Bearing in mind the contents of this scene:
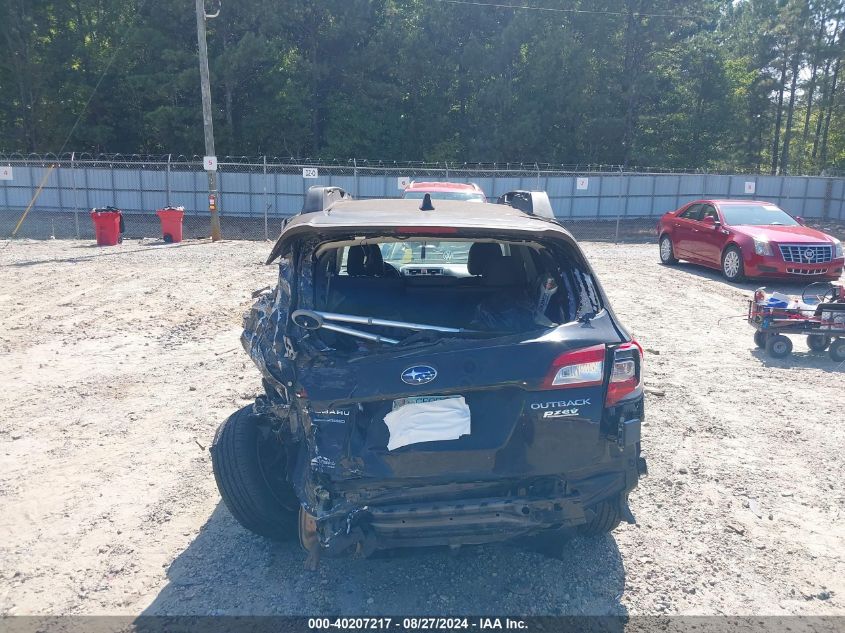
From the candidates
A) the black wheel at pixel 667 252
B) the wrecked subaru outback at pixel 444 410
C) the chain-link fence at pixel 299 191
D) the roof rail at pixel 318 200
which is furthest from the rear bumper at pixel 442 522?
the chain-link fence at pixel 299 191

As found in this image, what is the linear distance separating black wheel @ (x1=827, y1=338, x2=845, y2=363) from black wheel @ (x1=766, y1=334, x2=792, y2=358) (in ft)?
1.42

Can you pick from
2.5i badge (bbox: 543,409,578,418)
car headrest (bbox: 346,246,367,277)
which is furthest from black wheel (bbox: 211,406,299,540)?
2.5i badge (bbox: 543,409,578,418)

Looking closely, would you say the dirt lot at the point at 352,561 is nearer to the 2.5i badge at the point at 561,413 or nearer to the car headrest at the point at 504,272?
the 2.5i badge at the point at 561,413

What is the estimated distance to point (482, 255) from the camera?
4465 mm

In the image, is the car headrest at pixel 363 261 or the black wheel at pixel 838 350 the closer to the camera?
the car headrest at pixel 363 261

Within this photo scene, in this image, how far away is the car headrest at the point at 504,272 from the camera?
4395mm

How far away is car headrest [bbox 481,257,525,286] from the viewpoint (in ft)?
14.4

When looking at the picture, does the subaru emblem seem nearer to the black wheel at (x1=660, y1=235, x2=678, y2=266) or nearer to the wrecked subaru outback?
the wrecked subaru outback

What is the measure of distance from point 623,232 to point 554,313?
76.1 feet

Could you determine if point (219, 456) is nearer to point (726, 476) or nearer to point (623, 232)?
point (726, 476)

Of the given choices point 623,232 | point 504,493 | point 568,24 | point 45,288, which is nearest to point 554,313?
point 504,493

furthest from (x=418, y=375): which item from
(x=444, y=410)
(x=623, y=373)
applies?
(x=623, y=373)

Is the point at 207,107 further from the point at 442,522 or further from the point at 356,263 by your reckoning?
the point at 442,522

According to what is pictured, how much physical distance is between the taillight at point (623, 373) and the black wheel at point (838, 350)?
586 cm
